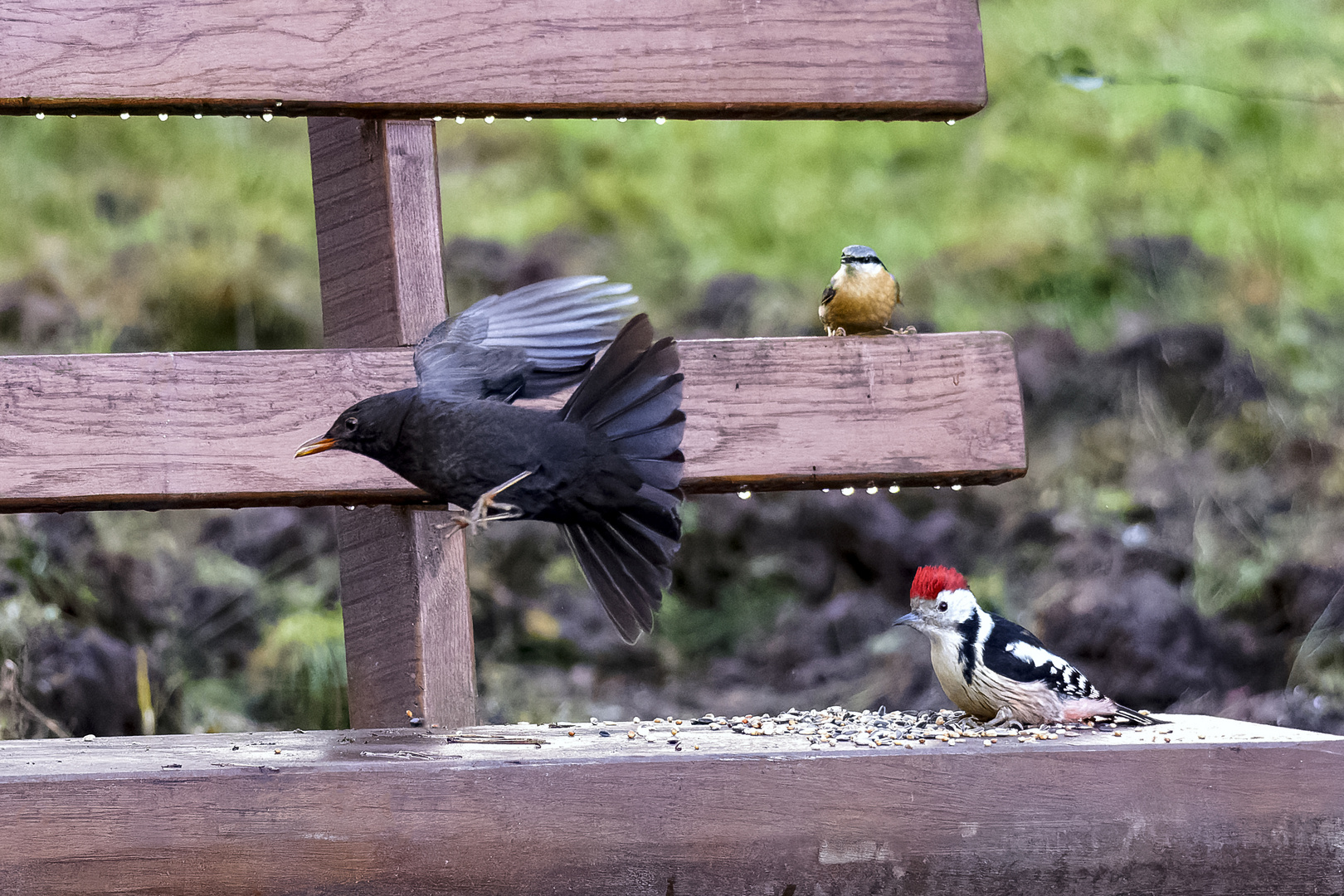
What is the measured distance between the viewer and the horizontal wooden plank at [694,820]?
4.65ft

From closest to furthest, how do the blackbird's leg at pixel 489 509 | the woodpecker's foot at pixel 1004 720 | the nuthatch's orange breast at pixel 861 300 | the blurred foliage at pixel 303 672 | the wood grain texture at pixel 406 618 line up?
the blackbird's leg at pixel 489 509, the woodpecker's foot at pixel 1004 720, the wood grain texture at pixel 406 618, the nuthatch's orange breast at pixel 861 300, the blurred foliage at pixel 303 672

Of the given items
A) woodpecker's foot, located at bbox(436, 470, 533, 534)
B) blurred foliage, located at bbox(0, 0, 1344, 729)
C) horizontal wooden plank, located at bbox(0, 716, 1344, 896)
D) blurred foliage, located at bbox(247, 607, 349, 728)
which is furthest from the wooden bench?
blurred foliage, located at bbox(0, 0, 1344, 729)

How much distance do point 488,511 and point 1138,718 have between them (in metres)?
1.08

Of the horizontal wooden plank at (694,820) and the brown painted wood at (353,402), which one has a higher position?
the brown painted wood at (353,402)

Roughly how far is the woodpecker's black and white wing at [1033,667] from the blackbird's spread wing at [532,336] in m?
0.80

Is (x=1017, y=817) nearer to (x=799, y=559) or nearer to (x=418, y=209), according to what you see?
(x=418, y=209)

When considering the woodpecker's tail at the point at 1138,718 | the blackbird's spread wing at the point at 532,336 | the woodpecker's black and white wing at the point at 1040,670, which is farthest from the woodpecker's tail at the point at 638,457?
the woodpecker's tail at the point at 1138,718

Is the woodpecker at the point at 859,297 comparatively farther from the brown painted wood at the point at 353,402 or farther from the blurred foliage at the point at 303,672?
the blurred foliage at the point at 303,672

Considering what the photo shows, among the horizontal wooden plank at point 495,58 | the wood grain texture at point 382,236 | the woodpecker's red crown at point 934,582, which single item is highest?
the horizontal wooden plank at point 495,58

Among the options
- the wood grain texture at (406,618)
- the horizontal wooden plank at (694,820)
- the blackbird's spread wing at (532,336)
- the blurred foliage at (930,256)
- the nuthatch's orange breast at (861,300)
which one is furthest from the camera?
the blurred foliage at (930,256)

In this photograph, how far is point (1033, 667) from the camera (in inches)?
82.3

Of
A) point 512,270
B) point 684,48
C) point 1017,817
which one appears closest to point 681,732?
point 1017,817

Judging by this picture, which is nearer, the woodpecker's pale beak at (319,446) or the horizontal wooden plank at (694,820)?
the horizontal wooden plank at (694,820)

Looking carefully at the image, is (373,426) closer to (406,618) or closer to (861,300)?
(406,618)
